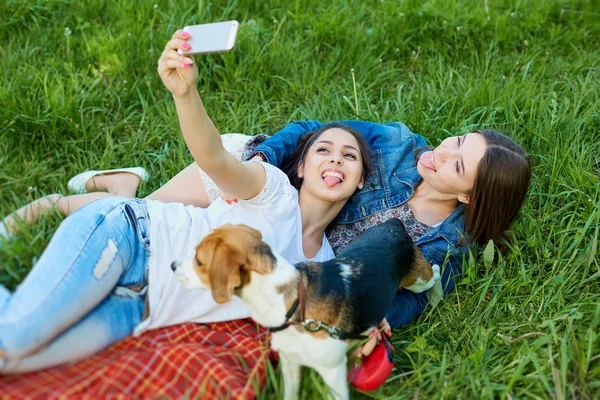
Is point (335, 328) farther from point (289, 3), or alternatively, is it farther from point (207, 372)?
point (289, 3)

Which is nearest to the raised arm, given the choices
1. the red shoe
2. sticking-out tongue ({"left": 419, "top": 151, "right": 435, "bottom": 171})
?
the red shoe

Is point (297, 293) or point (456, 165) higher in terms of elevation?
point (297, 293)

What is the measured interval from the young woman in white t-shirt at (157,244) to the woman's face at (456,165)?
51cm

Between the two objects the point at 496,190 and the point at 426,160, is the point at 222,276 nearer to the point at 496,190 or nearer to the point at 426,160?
the point at 426,160

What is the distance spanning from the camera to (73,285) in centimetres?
280

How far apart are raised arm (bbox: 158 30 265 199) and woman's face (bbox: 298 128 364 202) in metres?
0.54

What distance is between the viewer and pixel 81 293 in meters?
2.82

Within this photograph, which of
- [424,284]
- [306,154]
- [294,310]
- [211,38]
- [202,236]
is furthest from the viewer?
[306,154]

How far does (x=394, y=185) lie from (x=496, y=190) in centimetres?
74

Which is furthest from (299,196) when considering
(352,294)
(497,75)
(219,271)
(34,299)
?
(497,75)

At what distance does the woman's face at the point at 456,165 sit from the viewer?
3.87 m

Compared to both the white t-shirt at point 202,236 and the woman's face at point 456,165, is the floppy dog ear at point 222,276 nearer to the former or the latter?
the white t-shirt at point 202,236

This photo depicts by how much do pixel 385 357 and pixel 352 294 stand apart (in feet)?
1.30

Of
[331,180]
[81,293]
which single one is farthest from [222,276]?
[331,180]
